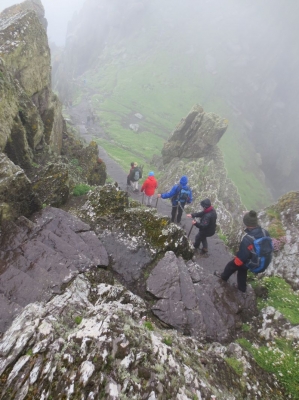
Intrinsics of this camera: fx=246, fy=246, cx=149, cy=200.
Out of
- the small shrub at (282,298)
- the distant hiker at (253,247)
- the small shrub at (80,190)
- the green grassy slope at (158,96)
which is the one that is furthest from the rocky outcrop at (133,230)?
the green grassy slope at (158,96)

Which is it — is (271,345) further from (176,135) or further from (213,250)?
(176,135)

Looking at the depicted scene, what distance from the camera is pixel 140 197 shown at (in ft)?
94.3

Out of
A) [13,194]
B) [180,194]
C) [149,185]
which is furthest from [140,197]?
[13,194]

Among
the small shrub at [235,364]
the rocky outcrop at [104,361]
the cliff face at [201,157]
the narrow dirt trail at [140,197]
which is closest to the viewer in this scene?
the rocky outcrop at [104,361]

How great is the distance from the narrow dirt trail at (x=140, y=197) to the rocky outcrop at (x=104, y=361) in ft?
20.8

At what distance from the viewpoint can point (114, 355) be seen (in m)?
6.04

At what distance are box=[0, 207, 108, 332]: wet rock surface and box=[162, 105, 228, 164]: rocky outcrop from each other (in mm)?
45255

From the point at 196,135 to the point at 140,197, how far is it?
3172cm

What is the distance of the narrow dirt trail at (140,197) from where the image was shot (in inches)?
604

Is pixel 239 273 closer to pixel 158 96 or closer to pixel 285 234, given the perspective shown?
pixel 285 234

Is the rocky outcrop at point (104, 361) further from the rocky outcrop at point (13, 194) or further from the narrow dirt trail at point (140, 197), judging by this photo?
the narrow dirt trail at point (140, 197)

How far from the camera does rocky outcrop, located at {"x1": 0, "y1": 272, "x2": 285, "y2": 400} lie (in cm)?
538

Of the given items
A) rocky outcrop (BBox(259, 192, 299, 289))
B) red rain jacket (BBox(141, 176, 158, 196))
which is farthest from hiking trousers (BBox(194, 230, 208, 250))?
red rain jacket (BBox(141, 176, 158, 196))

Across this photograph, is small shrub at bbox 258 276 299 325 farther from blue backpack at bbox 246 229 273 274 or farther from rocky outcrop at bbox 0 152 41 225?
rocky outcrop at bbox 0 152 41 225
